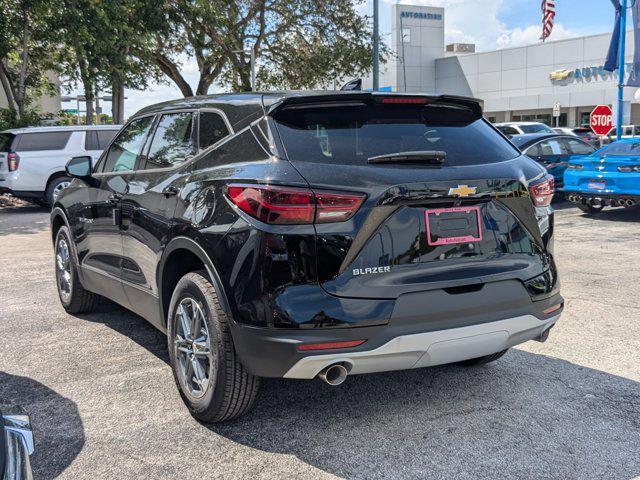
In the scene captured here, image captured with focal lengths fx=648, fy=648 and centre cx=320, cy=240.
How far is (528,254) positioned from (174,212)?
195 centimetres

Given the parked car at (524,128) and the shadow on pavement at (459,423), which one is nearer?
Answer: the shadow on pavement at (459,423)

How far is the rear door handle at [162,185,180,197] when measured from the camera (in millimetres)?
3707

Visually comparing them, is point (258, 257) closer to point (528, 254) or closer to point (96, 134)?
point (528, 254)

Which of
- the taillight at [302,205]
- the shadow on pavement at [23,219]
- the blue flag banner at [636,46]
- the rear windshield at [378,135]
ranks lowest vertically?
the shadow on pavement at [23,219]

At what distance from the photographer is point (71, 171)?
5184 millimetres

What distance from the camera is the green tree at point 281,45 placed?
2508 cm

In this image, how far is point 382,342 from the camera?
3.00 meters

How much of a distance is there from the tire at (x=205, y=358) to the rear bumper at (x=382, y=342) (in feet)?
0.50

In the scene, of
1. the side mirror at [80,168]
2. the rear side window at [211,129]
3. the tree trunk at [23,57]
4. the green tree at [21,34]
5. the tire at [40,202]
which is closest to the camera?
the rear side window at [211,129]

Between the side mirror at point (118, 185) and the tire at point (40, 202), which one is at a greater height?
the side mirror at point (118, 185)

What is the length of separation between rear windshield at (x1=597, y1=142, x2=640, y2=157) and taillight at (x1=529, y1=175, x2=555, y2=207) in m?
8.65

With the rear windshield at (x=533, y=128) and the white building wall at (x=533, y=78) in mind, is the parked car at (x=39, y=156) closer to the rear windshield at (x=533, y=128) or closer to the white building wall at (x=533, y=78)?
the rear windshield at (x=533, y=128)

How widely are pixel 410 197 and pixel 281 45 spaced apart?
83.7 feet

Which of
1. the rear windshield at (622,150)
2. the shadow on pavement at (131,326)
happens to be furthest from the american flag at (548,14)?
the shadow on pavement at (131,326)
